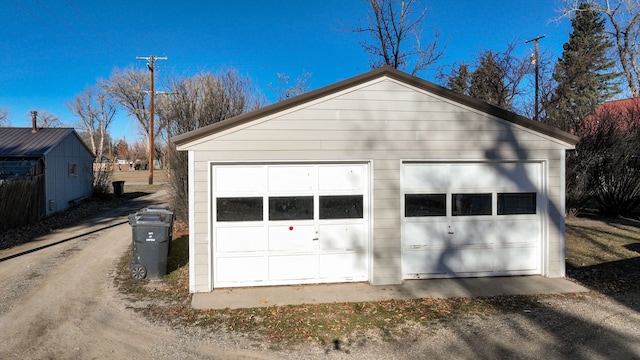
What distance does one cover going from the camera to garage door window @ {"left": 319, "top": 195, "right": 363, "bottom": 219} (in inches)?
264

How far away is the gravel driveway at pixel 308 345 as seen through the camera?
4.32 m

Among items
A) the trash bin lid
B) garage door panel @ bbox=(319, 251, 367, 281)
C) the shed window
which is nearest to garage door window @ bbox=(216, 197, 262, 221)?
garage door panel @ bbox=(319, 251, 367, 281)

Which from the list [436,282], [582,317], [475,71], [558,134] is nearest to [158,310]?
[436,282]

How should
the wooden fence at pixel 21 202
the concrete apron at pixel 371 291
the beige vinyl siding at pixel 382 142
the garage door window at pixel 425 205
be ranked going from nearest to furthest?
the concrete apron at pixel 371 291
the beige vinyl siding at pixel 382 142
the garage door window at pixel 425 205
the wooden fence at pixel 21 202

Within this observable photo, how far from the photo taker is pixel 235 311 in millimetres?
5562

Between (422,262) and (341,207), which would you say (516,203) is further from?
(341,207)

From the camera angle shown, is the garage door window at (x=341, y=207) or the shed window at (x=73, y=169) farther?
the shed window at (x=73, y=169)

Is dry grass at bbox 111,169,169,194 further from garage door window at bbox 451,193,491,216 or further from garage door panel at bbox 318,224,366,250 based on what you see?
garage door window at bbox 451,193,491,216

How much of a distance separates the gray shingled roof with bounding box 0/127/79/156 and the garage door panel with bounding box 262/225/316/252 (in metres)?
13.3

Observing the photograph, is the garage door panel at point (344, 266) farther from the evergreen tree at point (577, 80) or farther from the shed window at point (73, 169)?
the shed window at point (73, 169)

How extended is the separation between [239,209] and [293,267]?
134 centimetres

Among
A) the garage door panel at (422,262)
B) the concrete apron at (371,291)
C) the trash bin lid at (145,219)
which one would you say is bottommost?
the concrete apron at (371,291)

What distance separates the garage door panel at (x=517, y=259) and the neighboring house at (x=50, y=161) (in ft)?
48.3

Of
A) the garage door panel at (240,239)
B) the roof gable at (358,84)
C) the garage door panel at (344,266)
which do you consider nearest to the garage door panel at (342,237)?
the garage door panel at (344,266)
